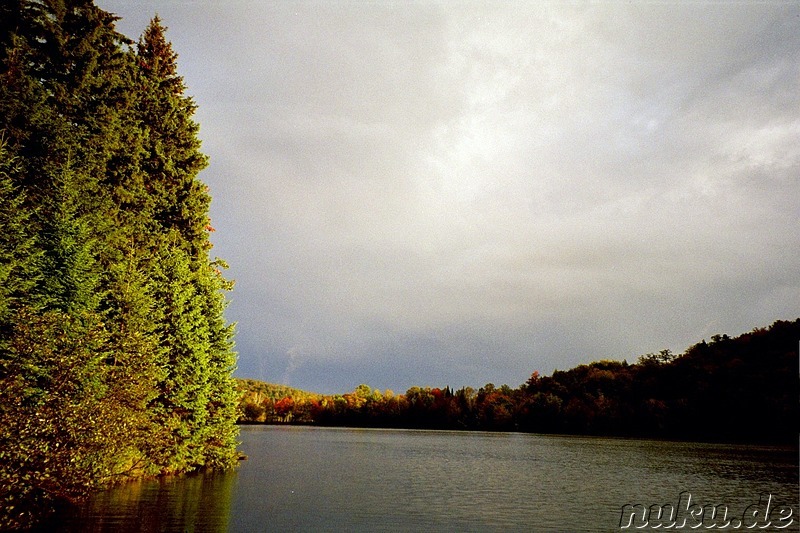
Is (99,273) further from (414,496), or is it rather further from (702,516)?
(702,516)

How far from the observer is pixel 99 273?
26953mm

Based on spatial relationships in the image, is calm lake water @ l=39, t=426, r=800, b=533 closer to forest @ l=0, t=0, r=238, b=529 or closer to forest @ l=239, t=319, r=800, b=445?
forest @ l=0, t=0, r=238, b=529

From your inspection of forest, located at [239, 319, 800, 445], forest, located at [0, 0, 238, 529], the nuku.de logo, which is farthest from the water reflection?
forest, located at [239, 319, 800, 445]

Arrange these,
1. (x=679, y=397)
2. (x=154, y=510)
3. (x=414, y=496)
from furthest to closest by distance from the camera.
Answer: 1. (x=679, y=397)
2. (x=414, y=496)
3. (x=154, y=510)

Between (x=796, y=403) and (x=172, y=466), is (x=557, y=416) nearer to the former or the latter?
(x=796, y=403)

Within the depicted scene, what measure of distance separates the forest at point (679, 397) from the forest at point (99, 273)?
67.3 metres

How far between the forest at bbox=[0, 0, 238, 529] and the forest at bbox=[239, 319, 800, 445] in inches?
2651

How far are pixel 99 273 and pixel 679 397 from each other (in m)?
137

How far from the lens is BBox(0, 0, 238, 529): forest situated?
20.2m

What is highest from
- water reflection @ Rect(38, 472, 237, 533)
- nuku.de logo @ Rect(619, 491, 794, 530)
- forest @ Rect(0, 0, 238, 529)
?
forest @ Rect(0, 0, 238, 529)

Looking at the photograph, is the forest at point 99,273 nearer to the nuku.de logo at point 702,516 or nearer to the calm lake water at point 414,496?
the calm lake water at point 414,496

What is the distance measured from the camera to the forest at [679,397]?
111 m

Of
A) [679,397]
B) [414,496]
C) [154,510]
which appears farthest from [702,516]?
[679,397]

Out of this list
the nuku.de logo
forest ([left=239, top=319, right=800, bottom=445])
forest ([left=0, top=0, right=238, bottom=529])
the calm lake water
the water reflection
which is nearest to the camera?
the water reflection
